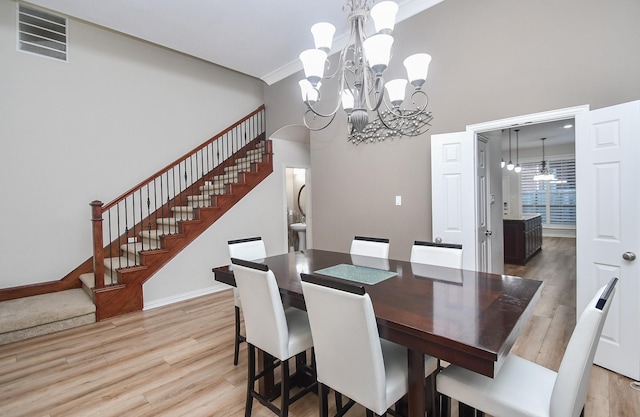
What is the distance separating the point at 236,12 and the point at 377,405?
411 centimetres

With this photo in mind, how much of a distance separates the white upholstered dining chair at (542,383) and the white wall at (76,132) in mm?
3854

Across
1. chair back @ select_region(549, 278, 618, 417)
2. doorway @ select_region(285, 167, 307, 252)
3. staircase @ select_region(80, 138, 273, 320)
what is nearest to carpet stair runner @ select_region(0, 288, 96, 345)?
staircase @ select_region(80, 138, 273, 320)

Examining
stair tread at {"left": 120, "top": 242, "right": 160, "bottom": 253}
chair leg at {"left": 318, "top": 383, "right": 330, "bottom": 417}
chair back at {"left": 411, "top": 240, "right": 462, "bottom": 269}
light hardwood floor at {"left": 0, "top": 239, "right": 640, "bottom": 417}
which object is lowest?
light hardwood floor at {"left": 0, "top": 239, "right": 640, "bottom": 417}

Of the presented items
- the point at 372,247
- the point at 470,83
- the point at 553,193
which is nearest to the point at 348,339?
the point at 372,247

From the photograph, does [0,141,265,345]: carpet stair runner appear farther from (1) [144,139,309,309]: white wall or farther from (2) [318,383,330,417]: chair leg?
(2) [318,383,330,417]: chair leg

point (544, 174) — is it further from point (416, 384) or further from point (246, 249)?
point (416, 384)

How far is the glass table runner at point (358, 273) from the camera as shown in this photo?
2.00 meters

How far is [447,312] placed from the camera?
1.42 m

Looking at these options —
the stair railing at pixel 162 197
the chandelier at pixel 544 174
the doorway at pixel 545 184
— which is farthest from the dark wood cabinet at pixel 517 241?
the stair railing at pixel 162 197

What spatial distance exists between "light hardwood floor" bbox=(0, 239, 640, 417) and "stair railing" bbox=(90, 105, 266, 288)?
827mm

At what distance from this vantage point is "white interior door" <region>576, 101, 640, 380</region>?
216 centimetres

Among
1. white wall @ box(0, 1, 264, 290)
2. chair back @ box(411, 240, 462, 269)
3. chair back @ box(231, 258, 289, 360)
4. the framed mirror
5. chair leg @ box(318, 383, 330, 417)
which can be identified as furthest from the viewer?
the framed mirror

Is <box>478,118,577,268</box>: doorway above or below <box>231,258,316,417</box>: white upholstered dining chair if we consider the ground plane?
above

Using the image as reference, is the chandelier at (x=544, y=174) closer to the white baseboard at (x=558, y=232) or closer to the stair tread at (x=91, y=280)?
the white baseboard at (x=558, y=232)
